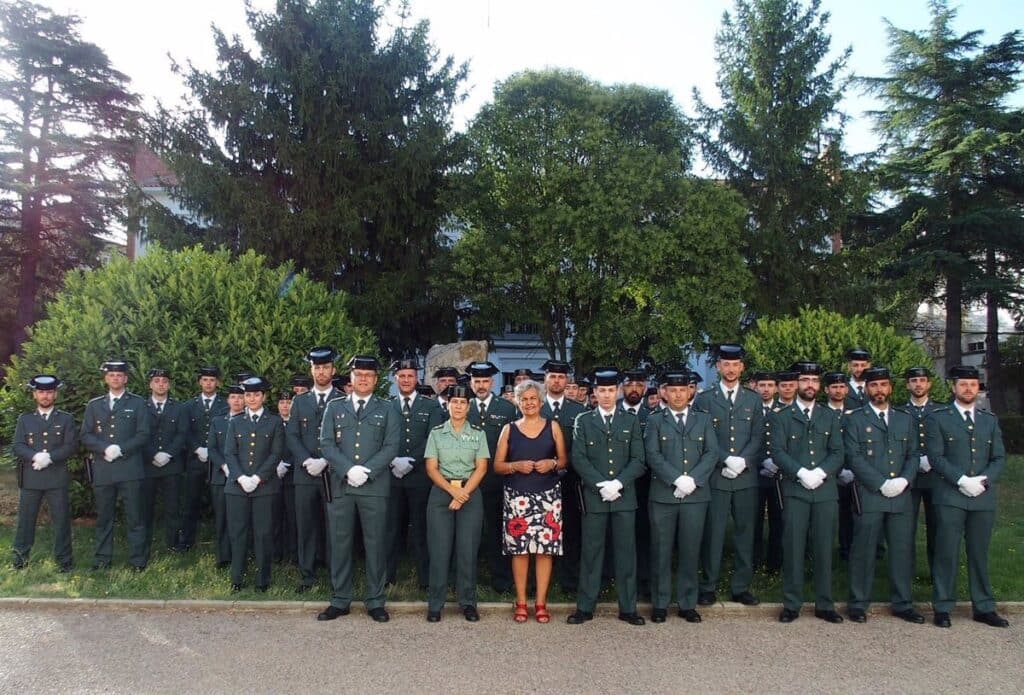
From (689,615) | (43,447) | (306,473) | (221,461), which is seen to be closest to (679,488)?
(689,615)

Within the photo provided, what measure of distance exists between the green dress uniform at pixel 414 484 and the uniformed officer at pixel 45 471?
3.42m

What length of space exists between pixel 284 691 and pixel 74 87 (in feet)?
89.0

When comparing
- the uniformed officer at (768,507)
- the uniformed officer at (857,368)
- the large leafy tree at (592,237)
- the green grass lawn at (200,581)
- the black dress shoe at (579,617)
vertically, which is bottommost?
the green grass lawn at (200,581)

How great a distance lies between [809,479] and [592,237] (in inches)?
468

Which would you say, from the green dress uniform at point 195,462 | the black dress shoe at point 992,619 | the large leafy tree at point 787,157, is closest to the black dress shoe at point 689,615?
the black dress shoe at point 992,619

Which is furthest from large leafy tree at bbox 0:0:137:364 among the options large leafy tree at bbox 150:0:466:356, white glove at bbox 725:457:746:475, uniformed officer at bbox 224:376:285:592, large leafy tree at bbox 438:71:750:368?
white glove at bbox 725:457:746:475

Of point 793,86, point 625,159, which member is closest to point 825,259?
point 793,86

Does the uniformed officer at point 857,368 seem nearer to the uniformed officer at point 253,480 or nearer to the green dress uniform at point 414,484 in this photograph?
the green dress uniform at point 414,484

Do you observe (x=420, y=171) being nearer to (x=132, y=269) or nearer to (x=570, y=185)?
(x=570, y=185)

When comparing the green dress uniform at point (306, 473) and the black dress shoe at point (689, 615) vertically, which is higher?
the green dress uniform at point (306, 473)

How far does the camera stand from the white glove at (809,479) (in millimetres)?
6539

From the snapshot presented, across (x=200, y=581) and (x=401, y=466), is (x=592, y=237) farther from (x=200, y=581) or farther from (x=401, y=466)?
(x=200, y=581)

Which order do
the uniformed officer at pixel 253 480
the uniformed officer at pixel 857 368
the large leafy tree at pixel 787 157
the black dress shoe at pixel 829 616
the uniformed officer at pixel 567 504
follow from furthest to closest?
1. the large leafy tree at pixel 787 157
2. the uniformed officer at pixel 857 368
3. the uniformed officer at pixel 567 504
4. the uniformed officer at pixel 253 480
5. the black dress shoe at pixel 829 616

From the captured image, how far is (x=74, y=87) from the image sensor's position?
25.6 meters
